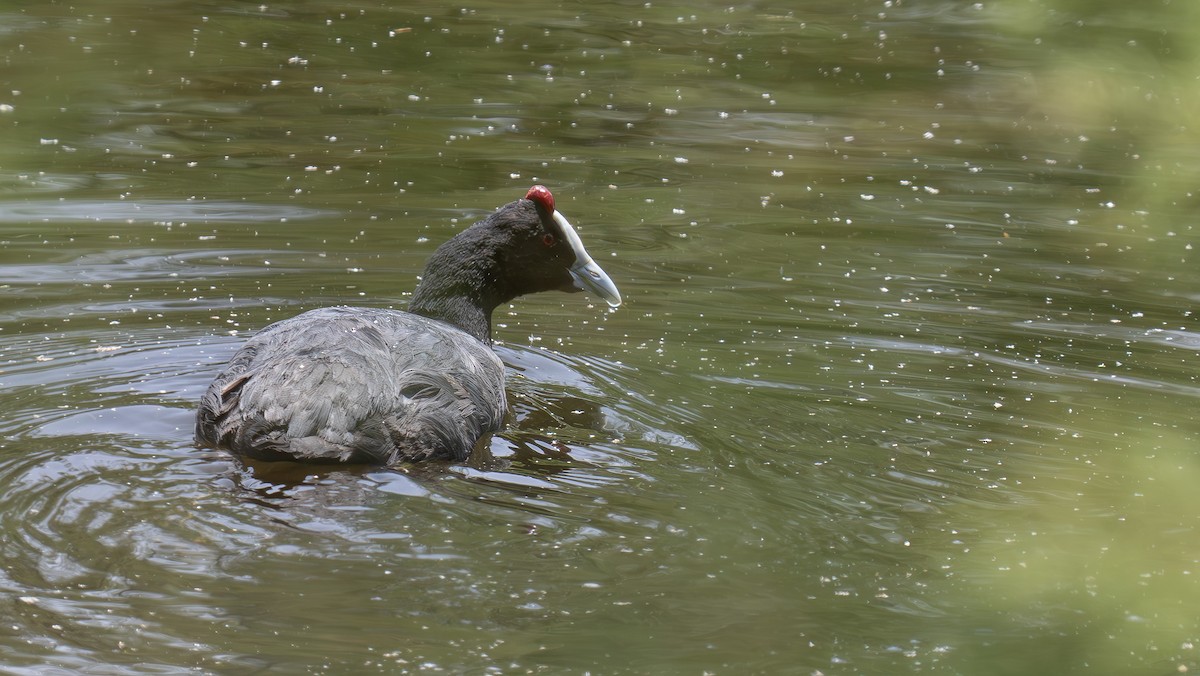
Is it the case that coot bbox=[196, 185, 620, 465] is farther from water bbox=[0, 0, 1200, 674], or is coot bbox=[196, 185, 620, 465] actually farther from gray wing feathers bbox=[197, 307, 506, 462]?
water bbox=[0, 0, 1200, 674]

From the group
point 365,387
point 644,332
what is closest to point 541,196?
point 644,332

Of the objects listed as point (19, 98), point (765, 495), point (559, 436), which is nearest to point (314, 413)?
point (559, 436)

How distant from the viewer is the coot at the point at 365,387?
16.4ft

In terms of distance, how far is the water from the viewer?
4227 millimetres

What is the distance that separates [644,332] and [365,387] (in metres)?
2.13

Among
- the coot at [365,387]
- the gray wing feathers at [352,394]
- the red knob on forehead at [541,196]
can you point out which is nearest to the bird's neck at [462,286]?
the coot at [365,387]

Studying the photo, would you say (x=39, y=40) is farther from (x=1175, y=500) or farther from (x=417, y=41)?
(x=1175, y=500)

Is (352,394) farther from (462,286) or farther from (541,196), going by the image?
(541,196)

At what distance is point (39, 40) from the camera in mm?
11031

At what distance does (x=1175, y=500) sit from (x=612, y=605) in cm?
217

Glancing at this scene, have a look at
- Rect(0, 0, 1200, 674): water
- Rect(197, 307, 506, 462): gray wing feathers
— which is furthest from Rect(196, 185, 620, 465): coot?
Rect(0, 0, 1200, 674): water

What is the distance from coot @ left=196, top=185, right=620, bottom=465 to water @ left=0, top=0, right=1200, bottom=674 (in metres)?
0.11

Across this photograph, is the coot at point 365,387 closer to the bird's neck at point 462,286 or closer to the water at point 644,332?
the bird's neck at point 462,286

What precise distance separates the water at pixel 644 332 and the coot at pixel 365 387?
4.5 inches
